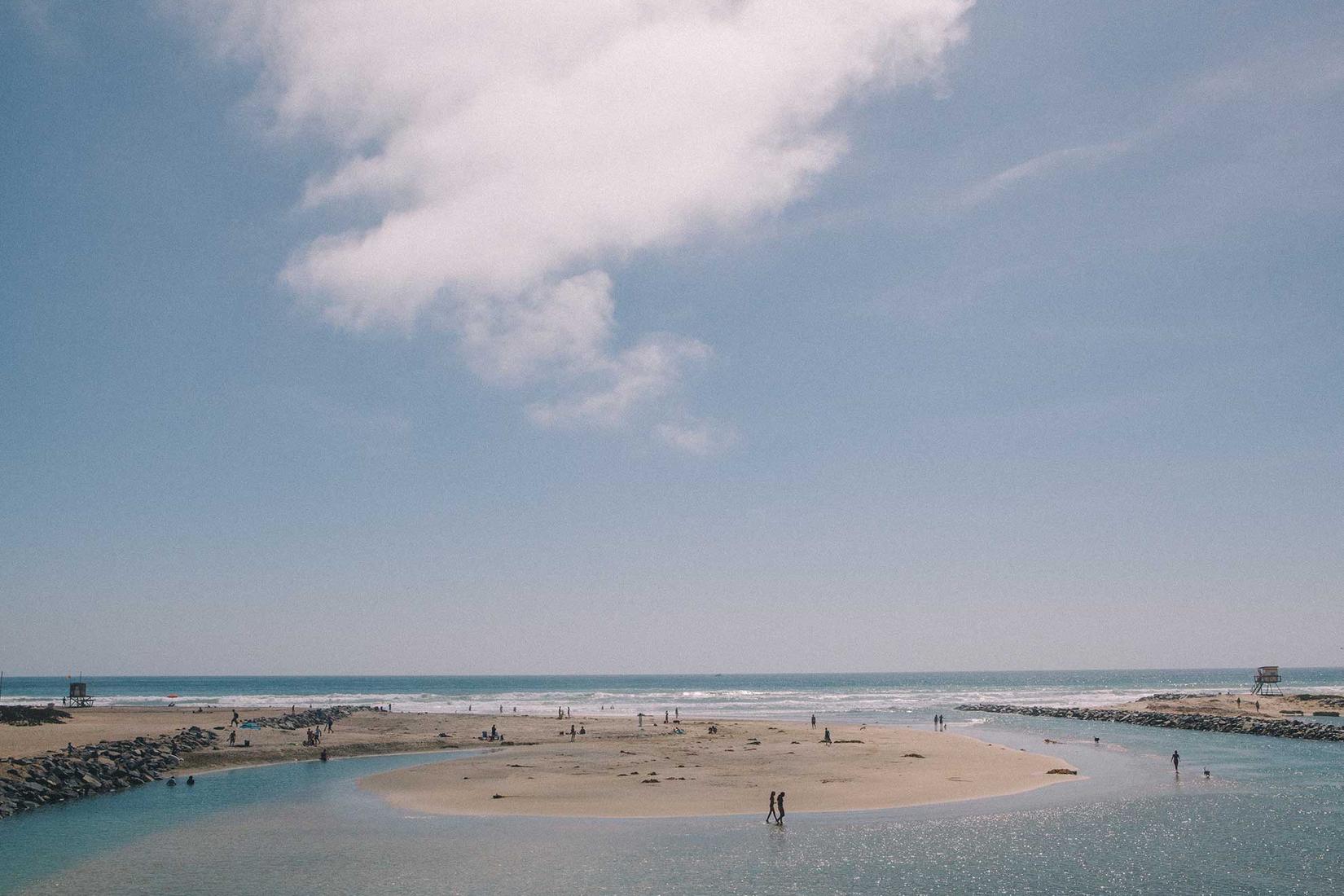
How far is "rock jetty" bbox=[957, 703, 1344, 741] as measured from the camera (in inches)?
2894

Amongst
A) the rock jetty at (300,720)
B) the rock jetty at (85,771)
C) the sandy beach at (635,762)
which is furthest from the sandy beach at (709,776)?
the rock jetty at (300,720)

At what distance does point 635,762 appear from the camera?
185 ft

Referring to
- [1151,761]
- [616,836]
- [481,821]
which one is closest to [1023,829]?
[616,836]

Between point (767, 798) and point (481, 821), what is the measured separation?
43.2ft

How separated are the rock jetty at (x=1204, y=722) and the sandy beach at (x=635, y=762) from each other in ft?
85.0

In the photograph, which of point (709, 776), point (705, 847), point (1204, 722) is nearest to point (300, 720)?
point (709, 776)

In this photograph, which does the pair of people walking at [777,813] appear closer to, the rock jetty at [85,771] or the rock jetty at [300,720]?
the rock jetty at [85,771]

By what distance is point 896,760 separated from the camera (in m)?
56.0

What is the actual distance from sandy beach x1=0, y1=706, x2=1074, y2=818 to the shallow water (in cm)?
Result: 309

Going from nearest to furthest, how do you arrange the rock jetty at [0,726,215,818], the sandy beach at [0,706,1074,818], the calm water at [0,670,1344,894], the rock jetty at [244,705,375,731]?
the calm water at [0,670,1344,894]
the rock jetty at [0,726,215,818]
the sandy beach at [0,706,1074,818]
the rock jetty at [244,705,375,731]

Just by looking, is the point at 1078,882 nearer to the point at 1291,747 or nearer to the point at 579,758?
the point at 579,758

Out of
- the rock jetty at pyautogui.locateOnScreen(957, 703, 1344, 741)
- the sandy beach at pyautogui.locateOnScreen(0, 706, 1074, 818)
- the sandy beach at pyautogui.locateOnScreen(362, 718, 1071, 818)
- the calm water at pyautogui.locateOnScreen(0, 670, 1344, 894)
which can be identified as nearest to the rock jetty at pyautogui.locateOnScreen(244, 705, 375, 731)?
the sandy beach at pyautogui.locateOnScreen(0, 706, 1074, 818)

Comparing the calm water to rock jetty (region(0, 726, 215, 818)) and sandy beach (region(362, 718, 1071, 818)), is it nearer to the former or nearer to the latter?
rock jetty (region(0, 726, 215, 818))

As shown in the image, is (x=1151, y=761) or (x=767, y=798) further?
(x=1151, y=761)
